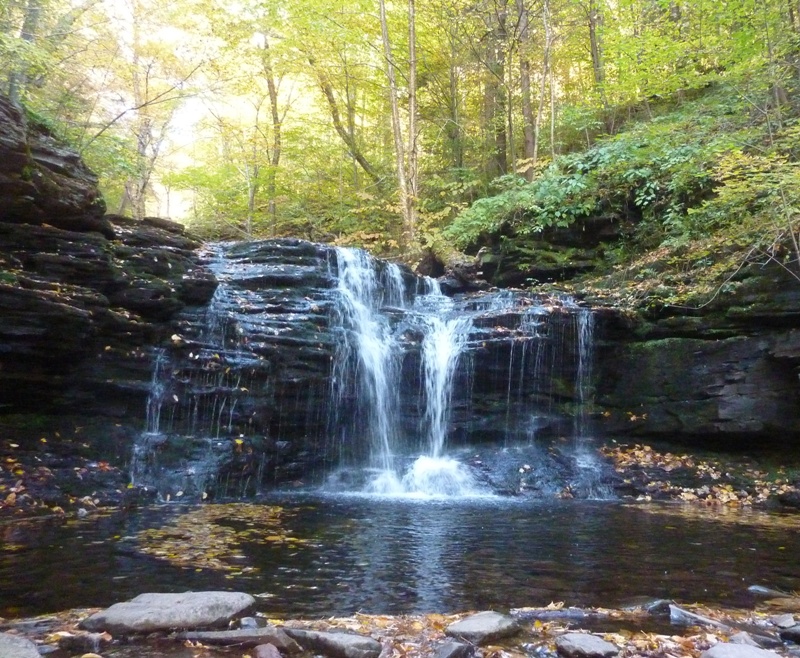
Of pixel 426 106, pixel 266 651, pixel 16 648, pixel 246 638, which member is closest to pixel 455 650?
pixel 266 651

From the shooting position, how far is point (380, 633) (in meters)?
3.34

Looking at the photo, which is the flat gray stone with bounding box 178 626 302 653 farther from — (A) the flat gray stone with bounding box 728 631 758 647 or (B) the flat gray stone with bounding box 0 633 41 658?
(A) the flat gray stone with bounding box 728 631 758 647

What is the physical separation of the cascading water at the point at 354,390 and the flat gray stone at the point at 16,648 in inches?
232

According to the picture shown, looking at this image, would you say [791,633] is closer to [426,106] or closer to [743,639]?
[743,639]

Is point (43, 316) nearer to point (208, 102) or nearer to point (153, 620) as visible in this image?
point (153, 620)

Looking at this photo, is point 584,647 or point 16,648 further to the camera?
point 584,647

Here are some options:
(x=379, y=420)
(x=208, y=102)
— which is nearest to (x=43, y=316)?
(x=379, y=420)

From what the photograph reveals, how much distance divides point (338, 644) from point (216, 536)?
330cm

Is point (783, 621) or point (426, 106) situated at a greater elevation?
point (426, 106)

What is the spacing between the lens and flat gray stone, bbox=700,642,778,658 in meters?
2.87

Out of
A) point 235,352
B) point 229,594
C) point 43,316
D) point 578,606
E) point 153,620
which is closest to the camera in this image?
point 153,620

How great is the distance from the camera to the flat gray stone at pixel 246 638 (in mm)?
2981

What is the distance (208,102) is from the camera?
2045 cm

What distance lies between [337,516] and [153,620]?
4.20 m
